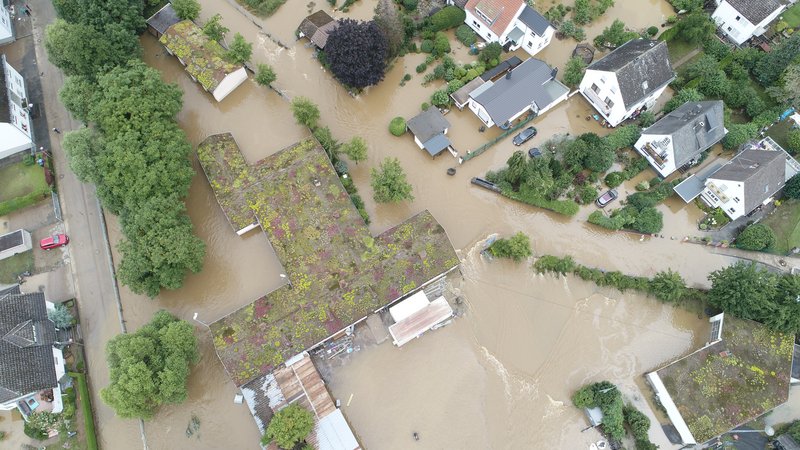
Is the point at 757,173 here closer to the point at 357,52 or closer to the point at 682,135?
the point at 682,135

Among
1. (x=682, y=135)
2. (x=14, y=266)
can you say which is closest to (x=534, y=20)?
→ (x=682, y=135)

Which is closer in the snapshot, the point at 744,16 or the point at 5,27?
the point at 5,27

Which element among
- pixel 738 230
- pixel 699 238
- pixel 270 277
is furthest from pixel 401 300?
pixel 738 230

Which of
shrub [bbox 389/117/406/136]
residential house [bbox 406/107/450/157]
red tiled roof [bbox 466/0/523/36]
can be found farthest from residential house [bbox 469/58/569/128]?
shrub [bbox 389/117/406/136]

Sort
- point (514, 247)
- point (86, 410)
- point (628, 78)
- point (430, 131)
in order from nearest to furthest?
point (86, 410)
point (514, 247)
point (628, 78)
point (430, 131)

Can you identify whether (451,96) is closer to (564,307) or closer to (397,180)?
(397,180)

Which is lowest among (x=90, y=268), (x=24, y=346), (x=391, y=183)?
(x=90, y=268)

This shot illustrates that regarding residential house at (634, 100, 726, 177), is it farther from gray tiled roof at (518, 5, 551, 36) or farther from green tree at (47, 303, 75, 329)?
green tree at (47, 303, 75, 329)
